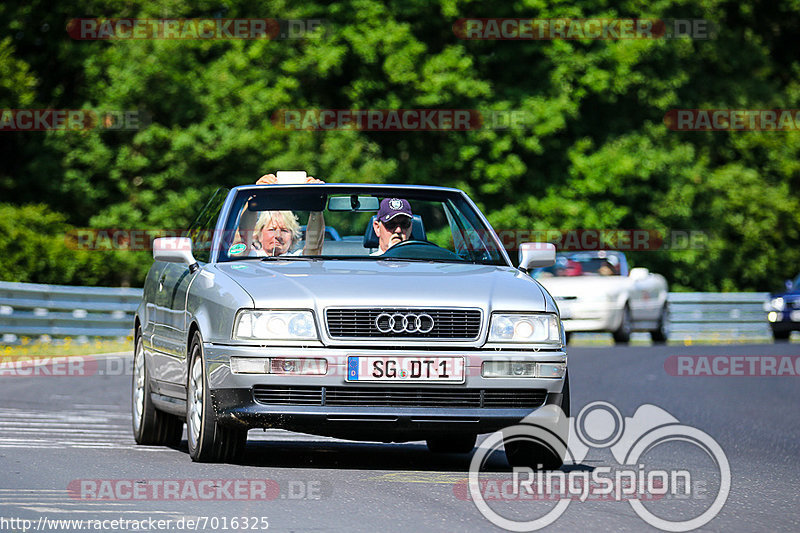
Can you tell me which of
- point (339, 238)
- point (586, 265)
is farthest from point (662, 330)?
point (339, 238)

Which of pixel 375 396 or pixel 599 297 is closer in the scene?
pixel 375 396

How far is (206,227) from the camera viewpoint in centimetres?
1085

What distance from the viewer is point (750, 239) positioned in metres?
52.8

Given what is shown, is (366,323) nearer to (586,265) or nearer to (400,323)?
(400,323)

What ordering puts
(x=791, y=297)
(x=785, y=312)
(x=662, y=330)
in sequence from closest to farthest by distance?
1. (x=662, y=330)
2. (x=791, y=297)
3. (x=785, y=312)

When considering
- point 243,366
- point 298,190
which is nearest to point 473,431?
point 243,366

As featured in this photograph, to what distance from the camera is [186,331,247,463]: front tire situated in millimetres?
9209

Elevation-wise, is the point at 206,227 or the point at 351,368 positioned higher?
the point at 206,227

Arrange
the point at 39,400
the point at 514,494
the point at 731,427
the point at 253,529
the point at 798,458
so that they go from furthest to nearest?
the point at 39,400 → the point at 731,427 → the point at 798,458 → the point at 514,494 → the point at 253,529

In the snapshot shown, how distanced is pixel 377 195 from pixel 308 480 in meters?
2.32

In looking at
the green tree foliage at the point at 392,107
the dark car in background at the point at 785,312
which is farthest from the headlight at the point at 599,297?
the green tree foliage at the point at 392,107

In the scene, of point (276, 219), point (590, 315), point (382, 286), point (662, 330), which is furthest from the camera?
point (662, 330)

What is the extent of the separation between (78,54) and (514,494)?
1322 inches

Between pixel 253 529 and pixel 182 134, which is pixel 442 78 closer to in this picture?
pixel 182 134
